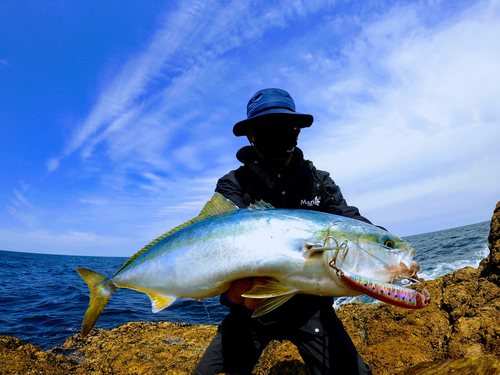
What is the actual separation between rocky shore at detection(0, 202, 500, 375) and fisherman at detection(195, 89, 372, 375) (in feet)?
2.83

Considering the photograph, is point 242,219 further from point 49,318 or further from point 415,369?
point 49,318

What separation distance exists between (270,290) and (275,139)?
6.05ft

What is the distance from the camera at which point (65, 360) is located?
3.87 metres

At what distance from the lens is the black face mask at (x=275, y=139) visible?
3.16m

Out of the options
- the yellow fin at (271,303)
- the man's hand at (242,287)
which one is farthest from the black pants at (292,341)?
the yellow fin at (271,303)

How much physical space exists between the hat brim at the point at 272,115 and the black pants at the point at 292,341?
7.41 ft

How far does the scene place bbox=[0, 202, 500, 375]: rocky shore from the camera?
3.01 meters

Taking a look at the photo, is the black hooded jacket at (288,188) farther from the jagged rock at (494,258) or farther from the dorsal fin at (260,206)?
the jagged rock at (494,258)

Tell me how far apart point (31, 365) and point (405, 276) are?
419 centimetres

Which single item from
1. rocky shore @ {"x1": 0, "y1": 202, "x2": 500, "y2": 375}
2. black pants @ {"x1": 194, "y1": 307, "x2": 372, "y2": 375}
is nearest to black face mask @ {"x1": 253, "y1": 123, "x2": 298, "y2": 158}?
black pants @ {"x1": 194, "y1": 307, "x2": 372, "y2": 375}

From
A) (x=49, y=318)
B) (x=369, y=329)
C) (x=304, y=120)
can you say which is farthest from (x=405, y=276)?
(x=49, y=318)

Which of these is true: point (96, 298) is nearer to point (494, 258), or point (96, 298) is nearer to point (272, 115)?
point (272, 115)

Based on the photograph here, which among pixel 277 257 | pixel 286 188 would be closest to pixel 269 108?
pixel 286 188

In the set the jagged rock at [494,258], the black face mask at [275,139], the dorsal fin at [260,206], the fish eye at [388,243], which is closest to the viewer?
the fish eye at [388,243]
